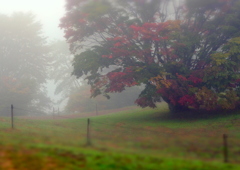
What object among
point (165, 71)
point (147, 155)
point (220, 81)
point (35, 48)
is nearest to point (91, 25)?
point (165, 71)

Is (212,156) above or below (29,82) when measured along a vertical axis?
below

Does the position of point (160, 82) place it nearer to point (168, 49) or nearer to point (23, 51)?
point (168, 49)

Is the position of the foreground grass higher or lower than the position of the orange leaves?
lower

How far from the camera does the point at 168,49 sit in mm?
21375

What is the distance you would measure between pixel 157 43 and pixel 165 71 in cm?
223

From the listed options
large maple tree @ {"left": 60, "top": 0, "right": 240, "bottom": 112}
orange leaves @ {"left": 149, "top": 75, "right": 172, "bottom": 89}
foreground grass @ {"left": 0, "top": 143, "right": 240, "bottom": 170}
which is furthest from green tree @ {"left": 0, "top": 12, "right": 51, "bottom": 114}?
foreground grass @ {"left": 0, "top": 143, "right": 240, "bottom": 170}

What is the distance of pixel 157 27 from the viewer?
62.8 ft

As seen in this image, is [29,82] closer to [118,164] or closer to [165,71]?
[165,71]

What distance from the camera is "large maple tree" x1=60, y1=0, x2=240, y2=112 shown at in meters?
18.8

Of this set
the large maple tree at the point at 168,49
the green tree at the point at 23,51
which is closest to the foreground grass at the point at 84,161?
the large maple tree at the point at 168,49

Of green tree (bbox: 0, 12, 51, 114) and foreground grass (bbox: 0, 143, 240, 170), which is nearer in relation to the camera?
foreground grass (bbox: 0, 143, 240, 170)

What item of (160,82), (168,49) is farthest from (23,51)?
(160,82)

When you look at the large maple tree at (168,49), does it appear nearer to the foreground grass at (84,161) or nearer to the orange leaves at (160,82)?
the orange leaves at (160,82)

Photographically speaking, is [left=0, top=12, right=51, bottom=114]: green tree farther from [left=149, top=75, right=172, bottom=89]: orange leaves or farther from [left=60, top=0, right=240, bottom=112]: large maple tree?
[left=149, top=75, right=172, bottom=89]: orange leaves
